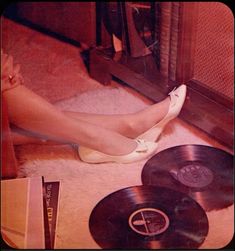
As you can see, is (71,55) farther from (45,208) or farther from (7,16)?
(45,208)

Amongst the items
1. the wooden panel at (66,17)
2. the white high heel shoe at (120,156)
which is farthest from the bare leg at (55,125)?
the wooden panel at (66,17)

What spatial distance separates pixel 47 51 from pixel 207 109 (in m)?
1.01

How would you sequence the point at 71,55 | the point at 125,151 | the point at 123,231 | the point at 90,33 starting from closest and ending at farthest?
the point at 123,231
the point at 125,151
the point at 90,33
the point at 71,55

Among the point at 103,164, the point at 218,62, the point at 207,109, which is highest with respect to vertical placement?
the point at 218,62

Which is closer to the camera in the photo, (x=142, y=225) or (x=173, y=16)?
(x=142, y=225)

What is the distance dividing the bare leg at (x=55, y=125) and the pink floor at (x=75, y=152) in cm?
8

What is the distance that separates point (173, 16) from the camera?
4.42 ft

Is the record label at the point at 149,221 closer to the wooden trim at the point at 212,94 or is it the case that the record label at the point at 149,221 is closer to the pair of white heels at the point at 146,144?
the pair of white heels at the point at 146,144

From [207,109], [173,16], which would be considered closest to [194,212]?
[207,109]

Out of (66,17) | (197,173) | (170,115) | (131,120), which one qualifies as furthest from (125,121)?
(66,17)

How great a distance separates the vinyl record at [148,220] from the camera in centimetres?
95

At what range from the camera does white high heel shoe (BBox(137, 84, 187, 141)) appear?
130cm

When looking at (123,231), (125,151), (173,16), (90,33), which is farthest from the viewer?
(90,33)

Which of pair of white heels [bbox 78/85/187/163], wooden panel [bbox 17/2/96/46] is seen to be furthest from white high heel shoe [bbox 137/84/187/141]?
wooden panel [bbox 17/2/96/46]
